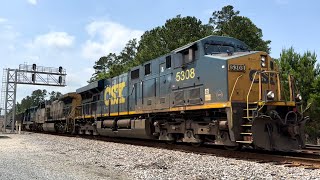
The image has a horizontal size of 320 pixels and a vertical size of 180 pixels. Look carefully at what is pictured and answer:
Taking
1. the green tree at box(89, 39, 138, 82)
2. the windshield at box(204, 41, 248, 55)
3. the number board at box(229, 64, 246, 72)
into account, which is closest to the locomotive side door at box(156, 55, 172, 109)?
the windshield at box(204, 41, 248, 55)

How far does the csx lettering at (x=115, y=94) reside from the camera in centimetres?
1780

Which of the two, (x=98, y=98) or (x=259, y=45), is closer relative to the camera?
(x=98, y=98)

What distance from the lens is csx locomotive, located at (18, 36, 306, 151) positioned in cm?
959

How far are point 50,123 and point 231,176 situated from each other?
1012 inches

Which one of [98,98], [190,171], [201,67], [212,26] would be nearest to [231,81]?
[201,67]

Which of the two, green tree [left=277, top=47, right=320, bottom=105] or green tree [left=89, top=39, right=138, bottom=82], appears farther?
green tree [left=89, top=39, right=138, bottom=82]

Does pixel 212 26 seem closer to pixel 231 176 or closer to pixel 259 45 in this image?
pixel 259 45

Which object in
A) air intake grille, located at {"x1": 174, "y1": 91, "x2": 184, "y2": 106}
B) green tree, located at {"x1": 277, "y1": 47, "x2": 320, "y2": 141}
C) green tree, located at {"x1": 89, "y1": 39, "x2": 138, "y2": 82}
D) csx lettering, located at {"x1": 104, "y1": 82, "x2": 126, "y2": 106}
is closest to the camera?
air intake grille, located at {"x1": 174, "y1": 91, "x2": 184, "y2": 106}

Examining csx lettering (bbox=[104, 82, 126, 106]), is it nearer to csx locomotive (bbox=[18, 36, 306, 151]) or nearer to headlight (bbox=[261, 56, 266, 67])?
csx locomotive (bbox=[18, 36, 306, 151])

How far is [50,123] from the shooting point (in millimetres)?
30203

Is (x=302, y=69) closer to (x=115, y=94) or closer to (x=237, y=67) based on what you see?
(x=115, y=94)

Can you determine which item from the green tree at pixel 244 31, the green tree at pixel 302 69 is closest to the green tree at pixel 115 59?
the green tree at pixel 244 31

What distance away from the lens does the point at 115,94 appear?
1875 cm

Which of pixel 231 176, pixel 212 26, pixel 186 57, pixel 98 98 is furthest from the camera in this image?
pixel 212 26
